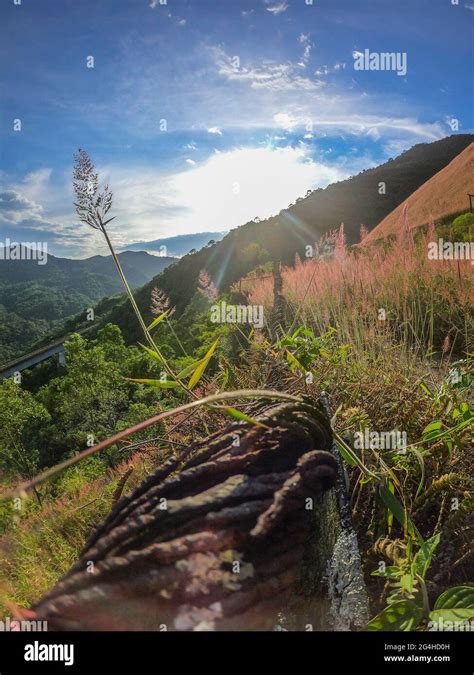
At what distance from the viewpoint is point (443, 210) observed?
9.85 m

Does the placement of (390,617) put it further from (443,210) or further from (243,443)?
(443,210)

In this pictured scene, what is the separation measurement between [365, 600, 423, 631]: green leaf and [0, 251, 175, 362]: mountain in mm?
31631

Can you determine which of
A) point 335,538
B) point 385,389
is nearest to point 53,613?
point 335,538

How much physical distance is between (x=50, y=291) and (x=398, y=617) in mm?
111086

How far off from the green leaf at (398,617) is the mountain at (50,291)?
104ft

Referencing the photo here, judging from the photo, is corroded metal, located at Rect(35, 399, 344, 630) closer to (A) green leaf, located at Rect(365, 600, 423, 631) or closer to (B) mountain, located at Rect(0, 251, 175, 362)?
(A) green leaf, located at Rect(365, 600, 423, 631)

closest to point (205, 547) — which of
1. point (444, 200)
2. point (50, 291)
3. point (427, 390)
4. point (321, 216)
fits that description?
point (427, 390)

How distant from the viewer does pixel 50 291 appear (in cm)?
10388

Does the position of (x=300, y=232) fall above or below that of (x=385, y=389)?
above

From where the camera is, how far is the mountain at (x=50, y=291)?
68000 mm

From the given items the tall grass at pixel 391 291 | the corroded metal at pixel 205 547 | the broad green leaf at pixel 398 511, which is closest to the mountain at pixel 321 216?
the tall grass at pixel 391 291
